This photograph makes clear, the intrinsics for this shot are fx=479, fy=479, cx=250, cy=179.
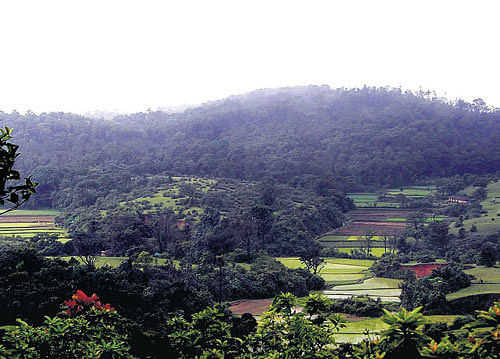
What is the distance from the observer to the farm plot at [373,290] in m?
22.2

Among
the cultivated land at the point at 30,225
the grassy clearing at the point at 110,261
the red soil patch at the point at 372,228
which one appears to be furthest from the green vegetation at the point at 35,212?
the red soil patch at the point at 372,228

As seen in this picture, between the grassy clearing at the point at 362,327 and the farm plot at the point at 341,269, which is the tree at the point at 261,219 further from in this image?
the grassy clearing at the point at 362,327

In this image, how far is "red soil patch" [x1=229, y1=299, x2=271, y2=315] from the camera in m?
19.1

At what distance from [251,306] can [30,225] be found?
21020 millimetres

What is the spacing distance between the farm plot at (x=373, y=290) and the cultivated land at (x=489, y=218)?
1192 centimetres

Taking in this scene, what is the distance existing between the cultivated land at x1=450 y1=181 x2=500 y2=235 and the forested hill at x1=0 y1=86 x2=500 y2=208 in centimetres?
1171

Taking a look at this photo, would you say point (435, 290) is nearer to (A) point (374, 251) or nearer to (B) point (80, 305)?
(B) point (80, 305)

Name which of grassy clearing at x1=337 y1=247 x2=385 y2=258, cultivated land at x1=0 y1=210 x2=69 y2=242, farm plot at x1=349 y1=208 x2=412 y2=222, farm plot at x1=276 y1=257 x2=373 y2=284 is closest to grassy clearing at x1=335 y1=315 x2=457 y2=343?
farm plot at x1=276 y1=257 x2=373 y2=284

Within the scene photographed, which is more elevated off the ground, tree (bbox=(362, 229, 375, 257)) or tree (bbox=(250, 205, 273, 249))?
tree (bbox=(250, 205, 273, 249))

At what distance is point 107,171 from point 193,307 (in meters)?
34.1

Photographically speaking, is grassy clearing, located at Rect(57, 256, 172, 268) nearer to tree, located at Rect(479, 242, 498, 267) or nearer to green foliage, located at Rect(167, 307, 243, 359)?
tree, located at Rect(479, 242, 498, 267)

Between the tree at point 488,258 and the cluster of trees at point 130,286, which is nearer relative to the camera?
the cluster of trees at point 130,286

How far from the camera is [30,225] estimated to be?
112 feet

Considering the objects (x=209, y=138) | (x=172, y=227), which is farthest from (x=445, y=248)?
→ (x=209, y=138)
